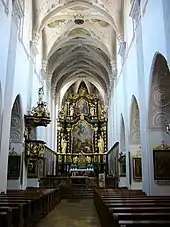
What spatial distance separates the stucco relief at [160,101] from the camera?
9.19 meters

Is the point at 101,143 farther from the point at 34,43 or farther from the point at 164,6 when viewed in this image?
the point at 164,6

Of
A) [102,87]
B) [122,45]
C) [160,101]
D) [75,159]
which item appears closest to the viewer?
[160,101]

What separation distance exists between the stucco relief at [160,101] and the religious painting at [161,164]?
79 centimetres

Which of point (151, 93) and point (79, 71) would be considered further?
point (79, 71)

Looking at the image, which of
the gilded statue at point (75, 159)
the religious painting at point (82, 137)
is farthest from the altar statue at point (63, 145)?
the gilded statue at point (75, 159)

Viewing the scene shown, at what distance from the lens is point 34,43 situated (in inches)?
583

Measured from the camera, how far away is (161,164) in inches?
361

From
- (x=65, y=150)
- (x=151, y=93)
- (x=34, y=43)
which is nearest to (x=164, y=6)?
(x=151, y=93)

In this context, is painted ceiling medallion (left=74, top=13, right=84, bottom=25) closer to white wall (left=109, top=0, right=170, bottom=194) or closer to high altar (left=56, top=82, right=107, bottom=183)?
white wall (left=109, top=0, right=170, bottom=194)

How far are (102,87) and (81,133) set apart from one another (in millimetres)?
5359

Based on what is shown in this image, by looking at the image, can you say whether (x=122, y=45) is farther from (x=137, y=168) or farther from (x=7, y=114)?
(x=7, y=114)

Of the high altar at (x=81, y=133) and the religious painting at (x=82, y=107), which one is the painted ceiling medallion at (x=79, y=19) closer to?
the high altar at (x=81, y=133)

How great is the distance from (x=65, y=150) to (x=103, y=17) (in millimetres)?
14981

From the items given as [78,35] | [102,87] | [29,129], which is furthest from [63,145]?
[29,129]
